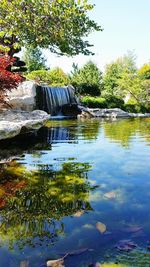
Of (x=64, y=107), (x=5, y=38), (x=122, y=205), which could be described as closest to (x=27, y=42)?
(x=5, y=38)

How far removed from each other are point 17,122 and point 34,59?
133 ft

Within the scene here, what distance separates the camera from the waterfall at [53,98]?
68.6ft

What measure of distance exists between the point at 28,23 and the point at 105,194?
51.2 feet

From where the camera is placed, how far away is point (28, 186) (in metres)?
4.44

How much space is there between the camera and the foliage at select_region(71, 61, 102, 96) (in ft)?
99.8

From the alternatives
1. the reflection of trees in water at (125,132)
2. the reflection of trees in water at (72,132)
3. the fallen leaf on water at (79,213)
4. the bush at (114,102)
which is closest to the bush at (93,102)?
the bush at (114,102)

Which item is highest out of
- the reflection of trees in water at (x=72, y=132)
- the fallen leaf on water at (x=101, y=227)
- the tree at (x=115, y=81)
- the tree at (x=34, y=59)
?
the tree at (x=34, y=59)

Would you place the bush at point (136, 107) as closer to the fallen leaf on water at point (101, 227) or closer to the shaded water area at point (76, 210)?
the shaded water area at point (76, 210)

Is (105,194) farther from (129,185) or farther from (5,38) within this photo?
(5,38)

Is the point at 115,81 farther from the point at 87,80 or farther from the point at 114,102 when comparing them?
the point at 114,102

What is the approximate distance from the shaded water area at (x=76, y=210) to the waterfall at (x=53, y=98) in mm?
14626

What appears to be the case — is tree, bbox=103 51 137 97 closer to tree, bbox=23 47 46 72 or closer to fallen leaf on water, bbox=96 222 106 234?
tree, bbox=23 47 46 72

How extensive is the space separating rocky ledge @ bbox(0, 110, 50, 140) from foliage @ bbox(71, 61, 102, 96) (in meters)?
20.4

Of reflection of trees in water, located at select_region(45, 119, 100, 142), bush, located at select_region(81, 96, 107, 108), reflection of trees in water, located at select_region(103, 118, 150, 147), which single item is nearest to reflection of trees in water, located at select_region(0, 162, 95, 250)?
reflection of trees in water, located at select_region(103, 118, 150, 147)
